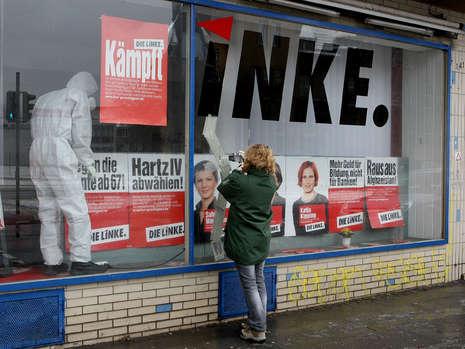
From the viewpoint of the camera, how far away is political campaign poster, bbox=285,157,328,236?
6629 millimetres

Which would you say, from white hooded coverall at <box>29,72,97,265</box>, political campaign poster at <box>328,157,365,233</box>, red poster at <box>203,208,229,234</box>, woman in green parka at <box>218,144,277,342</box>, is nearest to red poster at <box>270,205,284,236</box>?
political campaign poster at <box>328,157,365,233</box>

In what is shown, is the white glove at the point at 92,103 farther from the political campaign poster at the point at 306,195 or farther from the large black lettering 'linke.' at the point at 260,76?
the political campaign poster at the point at 306,195

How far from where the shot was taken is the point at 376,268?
7.02 m

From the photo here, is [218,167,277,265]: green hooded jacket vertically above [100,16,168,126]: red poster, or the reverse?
[100,16,168,126]: red poster

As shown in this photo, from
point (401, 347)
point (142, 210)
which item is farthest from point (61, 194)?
point (401, 347)

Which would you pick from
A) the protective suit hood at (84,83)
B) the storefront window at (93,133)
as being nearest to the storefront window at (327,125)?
the storefront window at (93,133)

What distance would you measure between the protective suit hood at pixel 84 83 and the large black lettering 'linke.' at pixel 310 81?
2.49 metres

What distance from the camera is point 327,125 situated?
705 cm

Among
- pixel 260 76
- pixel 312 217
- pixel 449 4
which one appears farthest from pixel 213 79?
pixel 449 4

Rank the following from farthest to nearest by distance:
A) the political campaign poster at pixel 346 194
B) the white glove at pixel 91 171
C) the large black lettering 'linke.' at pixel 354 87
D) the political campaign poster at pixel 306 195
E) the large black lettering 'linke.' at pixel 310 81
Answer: the large black lettering 'linke.' at pixel 354 87 < the political campaign poster at pixel 346 194 < the large black lettering 'linke.' at pixel 310 81 < the political campaign poster at pixel 306 195 < the white glove at pixel 91 171

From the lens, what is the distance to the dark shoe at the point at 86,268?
5074mm

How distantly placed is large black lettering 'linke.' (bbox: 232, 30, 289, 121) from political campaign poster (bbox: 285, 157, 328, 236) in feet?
2.16

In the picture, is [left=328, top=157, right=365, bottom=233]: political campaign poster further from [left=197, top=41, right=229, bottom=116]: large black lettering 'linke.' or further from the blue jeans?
the blue jeans

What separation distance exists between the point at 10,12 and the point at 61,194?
1.60 m
